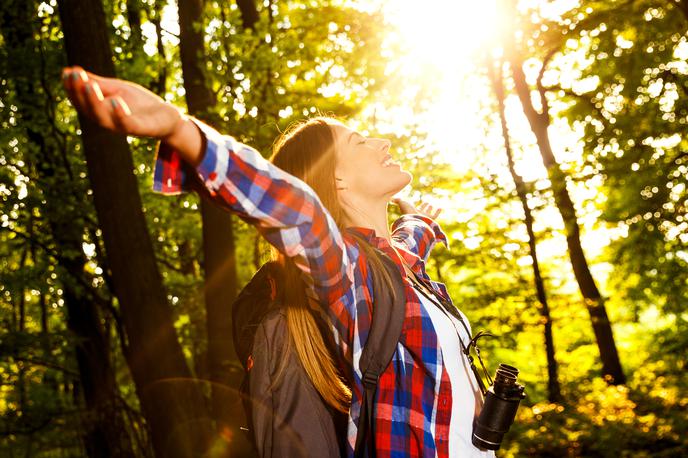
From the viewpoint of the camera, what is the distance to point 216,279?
623 centimetres

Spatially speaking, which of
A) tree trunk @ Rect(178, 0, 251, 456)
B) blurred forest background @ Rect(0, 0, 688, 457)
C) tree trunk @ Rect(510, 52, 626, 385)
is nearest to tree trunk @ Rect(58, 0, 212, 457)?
blurred forest background @ Rect(0, 0, 688, 457)

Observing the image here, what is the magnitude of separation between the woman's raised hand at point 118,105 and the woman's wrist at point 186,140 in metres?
0.02

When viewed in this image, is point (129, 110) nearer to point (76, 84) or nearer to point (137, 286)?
point (76, 84)

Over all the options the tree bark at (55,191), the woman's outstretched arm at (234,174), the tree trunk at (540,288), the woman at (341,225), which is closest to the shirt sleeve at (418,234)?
the woman at (341,225)

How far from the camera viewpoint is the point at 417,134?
775 centimetres

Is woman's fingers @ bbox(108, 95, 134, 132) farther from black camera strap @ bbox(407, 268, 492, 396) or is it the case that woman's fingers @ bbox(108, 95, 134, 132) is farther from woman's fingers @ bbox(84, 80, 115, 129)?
black camera strap @ bbox(407, 268, 492, 396)

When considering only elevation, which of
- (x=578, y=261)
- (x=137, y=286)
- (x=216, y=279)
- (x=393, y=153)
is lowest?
(x=137, y=286)

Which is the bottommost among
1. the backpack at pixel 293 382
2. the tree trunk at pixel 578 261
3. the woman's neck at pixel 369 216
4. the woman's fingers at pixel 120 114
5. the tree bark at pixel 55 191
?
the backpack at pixel 293 382

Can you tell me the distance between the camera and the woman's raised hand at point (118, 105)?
3.58 feet

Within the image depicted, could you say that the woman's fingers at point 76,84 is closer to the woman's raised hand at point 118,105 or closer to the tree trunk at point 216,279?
the woman's raised hand at point 118,105

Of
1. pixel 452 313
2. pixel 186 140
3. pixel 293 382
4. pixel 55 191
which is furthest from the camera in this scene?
pixel 55 191

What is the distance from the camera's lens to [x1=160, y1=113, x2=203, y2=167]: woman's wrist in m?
1.24

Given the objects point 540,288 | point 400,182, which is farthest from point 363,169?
point 540,288

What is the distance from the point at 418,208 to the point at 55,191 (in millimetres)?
6278
